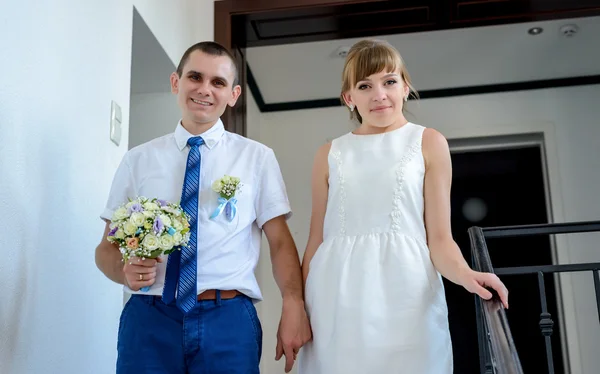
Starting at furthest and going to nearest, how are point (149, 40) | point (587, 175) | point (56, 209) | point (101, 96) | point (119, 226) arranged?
point (587, 175), point (149, 40), point (101, 96), point (56, 209), point (119, 226)

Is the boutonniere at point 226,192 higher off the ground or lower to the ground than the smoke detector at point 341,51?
lower

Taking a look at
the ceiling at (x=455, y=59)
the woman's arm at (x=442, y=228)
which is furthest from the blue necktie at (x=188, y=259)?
the ceiling at (x=455, y=59)

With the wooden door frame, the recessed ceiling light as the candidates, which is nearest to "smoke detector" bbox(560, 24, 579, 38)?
the recessed ceiling light

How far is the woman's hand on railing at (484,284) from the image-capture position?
1450 mm

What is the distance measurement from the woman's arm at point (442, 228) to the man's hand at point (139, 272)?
0.71 m

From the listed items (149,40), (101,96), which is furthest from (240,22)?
(101,96)

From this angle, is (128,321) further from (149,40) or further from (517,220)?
(517,220)

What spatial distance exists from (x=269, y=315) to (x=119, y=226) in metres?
3.78

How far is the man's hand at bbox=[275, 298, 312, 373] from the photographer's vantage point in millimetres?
1636

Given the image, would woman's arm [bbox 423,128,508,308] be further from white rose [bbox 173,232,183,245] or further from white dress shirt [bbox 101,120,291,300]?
white rose [bbox 173,232,183,245]

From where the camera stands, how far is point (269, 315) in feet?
16.8

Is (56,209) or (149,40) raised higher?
(149,40)

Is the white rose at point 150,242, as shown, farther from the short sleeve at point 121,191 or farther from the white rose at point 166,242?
the short sleeve at point 121,191

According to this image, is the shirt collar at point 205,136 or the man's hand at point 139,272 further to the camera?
the shirt collar at point 205,136
